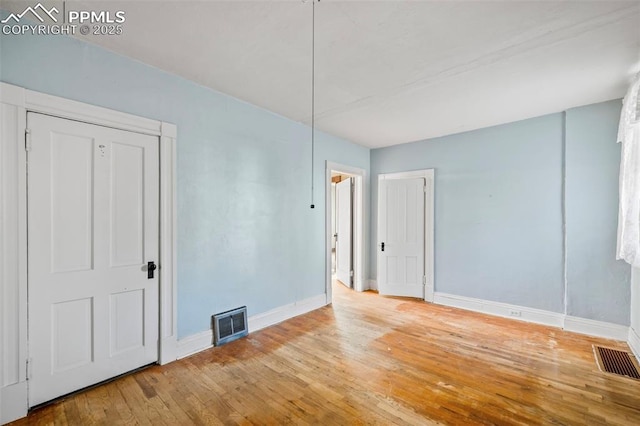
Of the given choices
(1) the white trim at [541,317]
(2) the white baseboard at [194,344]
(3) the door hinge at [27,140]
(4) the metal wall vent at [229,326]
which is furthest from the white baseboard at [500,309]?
(3) the door hinge at [27,140]

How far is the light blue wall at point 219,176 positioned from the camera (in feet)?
7.08

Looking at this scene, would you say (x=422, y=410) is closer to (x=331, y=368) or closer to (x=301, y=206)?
(x=331, y=368)

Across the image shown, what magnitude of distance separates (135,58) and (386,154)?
4009 millimetres

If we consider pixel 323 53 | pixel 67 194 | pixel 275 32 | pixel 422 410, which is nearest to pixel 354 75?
pixel 323 53

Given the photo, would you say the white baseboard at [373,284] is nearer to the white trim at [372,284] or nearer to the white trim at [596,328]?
the white trim at [372,284]

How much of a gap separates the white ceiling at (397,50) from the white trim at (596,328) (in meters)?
2.55

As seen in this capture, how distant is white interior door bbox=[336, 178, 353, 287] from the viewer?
18.2 ft

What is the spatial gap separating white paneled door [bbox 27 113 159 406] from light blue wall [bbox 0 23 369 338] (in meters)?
0.28

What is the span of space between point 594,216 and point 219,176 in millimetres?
4336

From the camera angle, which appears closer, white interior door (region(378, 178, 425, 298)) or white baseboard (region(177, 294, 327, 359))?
white baseboard (region(177, 294, 327, 359))

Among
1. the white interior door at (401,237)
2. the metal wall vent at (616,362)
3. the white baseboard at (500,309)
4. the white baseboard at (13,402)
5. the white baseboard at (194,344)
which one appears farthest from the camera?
the white interior door at (401,237)

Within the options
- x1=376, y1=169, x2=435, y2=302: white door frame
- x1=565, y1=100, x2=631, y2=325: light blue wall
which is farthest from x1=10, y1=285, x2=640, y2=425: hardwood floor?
x1=376, y1=169, x2=435, y2=302: white door frame

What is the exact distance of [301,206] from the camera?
410cm

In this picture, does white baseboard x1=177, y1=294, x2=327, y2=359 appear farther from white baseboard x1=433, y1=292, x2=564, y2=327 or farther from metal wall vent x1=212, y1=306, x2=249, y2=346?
white baseboard x1=433, y1=292, x2=564, y2=327
